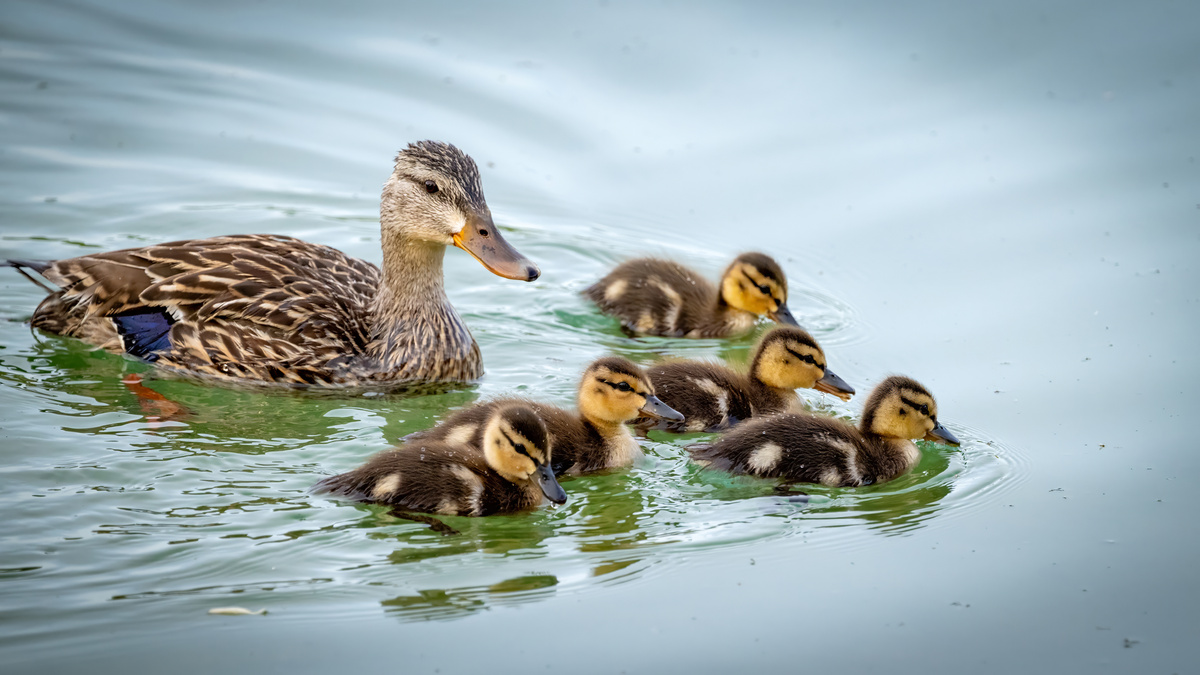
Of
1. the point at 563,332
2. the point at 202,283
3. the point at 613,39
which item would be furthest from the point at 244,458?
the point at 613,39

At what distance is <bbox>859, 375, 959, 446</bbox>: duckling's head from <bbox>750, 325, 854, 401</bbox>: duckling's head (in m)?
0.40

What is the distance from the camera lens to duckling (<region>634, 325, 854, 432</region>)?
17.7ft

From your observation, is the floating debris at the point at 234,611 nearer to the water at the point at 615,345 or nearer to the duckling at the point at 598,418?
the water at the point at 615,345

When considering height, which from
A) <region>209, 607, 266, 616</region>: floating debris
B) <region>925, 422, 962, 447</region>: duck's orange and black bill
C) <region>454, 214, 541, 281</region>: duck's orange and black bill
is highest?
<region>454, 214, 541, 281</region>: duck's orange and black bill

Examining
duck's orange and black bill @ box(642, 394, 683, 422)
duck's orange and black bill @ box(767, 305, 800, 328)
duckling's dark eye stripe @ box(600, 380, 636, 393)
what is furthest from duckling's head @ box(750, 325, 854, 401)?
duck's orange and black bill @ box(767, 305, 800, 328)

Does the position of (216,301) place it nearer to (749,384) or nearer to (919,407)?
(749,384)

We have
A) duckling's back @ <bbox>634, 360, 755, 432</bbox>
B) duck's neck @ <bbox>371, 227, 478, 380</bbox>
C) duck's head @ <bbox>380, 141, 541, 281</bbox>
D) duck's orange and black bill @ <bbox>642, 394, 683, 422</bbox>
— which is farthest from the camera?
duck's neck @ <bbox>371, 227, 478, 380</bbox>

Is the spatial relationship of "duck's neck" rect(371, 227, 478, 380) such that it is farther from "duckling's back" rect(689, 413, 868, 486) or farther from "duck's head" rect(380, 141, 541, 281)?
"duckling's back" rect(689, 413, 868, 486)

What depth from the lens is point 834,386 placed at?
5531 mm

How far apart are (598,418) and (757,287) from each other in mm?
1729

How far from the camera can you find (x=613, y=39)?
343 inches

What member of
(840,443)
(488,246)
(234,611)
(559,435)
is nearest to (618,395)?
(559,435)

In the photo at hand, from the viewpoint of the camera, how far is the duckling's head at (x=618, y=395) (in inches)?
194

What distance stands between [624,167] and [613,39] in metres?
1.36
